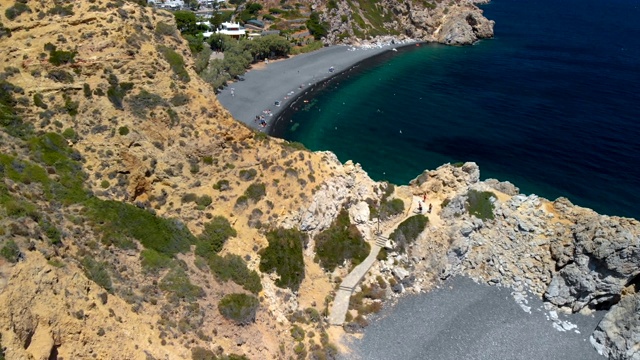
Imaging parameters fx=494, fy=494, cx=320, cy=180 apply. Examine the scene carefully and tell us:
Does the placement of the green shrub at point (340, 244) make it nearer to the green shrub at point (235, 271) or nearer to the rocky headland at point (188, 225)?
the rocky headland at point (188, 225)

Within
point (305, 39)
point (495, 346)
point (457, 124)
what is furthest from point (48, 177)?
point (305, 39)

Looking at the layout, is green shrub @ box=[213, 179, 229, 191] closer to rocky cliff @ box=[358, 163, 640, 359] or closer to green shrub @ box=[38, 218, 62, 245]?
green shrub @ box=[38, 218, 62, 245]

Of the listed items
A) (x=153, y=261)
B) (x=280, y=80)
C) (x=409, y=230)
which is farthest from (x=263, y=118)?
(x=153, y=261)

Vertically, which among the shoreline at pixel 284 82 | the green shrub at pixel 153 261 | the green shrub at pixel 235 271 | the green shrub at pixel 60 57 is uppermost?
the green shrub at pixel 60 57

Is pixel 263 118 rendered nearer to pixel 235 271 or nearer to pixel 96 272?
pixel 235 271

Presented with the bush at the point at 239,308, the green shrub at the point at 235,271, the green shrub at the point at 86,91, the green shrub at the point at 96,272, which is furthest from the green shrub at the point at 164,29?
the bush at the point at 239,308
